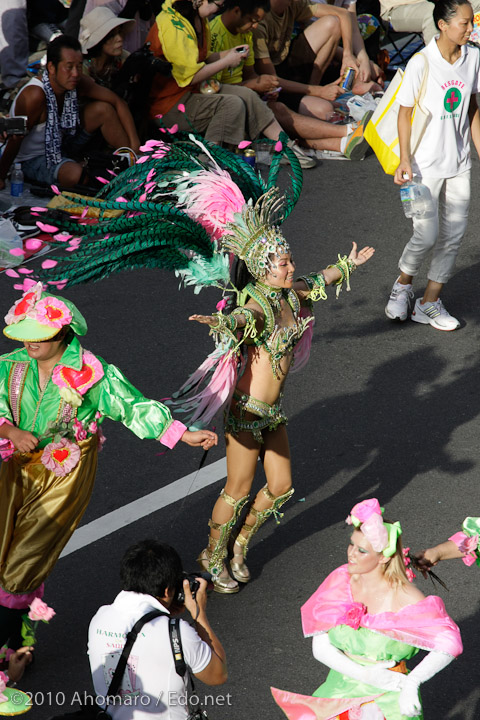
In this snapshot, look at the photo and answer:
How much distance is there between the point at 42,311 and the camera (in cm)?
403

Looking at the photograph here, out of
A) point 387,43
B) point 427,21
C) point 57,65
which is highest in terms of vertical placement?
point 57,65

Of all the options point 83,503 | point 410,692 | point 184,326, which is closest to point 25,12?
point 184,326

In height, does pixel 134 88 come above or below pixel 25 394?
below

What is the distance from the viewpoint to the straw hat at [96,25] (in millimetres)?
8844

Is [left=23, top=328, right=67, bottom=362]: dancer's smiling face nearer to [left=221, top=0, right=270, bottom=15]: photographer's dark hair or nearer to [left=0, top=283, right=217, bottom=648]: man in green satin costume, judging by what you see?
[left=0, top=283, right=217, bottom=648]: man in green satin costume

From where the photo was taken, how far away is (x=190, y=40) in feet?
29.5

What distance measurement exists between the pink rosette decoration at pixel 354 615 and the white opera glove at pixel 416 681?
0.85 feet

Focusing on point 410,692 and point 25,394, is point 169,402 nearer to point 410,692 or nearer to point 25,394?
point 25,394

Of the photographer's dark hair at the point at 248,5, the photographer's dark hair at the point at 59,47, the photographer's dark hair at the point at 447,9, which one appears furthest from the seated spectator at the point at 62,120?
the photographer's dark hair at the point at 447,9

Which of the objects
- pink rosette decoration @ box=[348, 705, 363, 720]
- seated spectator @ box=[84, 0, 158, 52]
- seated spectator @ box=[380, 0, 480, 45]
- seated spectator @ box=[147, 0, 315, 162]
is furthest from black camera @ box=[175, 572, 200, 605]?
seated spectator @ box=[380, 0, 480, 45]

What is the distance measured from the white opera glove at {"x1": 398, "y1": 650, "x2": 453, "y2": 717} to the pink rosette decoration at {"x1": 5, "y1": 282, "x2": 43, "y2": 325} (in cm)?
207

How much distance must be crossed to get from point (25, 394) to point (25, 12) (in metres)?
6.55

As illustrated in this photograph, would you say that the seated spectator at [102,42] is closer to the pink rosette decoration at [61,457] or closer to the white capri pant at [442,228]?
the white capri pant at [442,228]

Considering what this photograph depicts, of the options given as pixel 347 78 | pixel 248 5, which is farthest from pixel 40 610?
pixel 347 78
